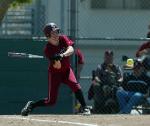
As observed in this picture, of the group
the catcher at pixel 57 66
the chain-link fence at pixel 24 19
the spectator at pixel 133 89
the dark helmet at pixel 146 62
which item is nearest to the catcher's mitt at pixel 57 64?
the catcher at pixel 57 66

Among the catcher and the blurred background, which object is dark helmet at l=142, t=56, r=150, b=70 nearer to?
the blurred background

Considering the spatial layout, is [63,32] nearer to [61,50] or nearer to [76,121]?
[61,50]

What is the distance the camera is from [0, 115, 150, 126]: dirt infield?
11.1 metres

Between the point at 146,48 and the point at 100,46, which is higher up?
the point at 146,48

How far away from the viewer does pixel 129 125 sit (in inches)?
431

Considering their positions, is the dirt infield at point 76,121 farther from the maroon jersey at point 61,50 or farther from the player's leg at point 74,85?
the maroon jersey at point 61,50

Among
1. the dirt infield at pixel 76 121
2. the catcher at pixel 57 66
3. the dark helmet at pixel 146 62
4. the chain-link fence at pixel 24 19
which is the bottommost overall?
the chain-link fence at pixel 24 19

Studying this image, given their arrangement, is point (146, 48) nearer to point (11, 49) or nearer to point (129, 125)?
point (11, 49)

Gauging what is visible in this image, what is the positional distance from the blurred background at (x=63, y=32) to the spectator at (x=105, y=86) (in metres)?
0.53

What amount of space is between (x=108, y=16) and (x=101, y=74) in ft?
31.7

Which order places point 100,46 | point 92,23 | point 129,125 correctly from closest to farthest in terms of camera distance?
point 129,125, point 100,46, point 92,23

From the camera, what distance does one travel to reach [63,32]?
17.9 metres

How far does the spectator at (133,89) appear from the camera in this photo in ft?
47.1

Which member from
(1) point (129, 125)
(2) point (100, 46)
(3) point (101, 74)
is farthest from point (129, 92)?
(2) point (100, 46)
